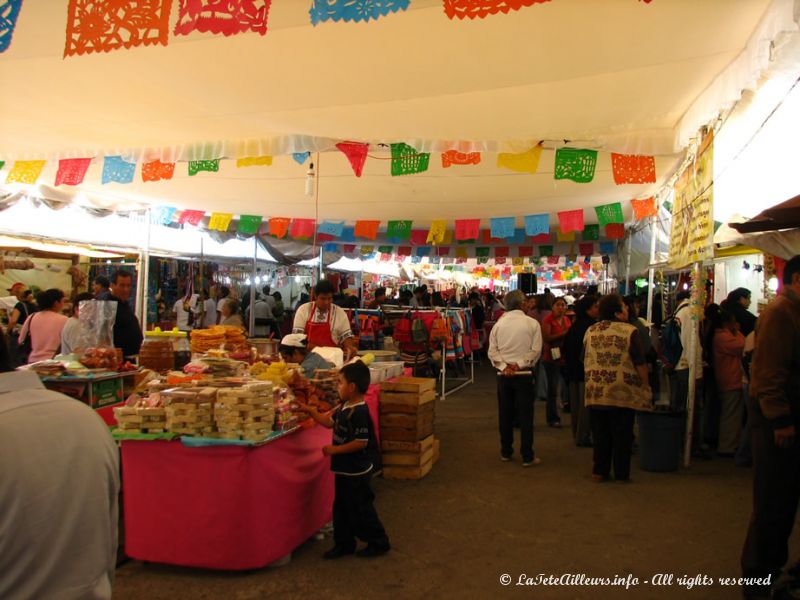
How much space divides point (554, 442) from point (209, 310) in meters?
7.53

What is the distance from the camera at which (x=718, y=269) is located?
29.9 ft

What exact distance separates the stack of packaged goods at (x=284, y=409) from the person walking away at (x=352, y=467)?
14 centimetres

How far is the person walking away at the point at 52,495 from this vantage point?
4.90 feet

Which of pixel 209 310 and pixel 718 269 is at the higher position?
pixel 718 269

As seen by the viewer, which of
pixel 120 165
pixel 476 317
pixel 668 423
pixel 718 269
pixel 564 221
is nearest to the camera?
pixel 668 423

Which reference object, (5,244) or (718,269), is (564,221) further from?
(5,244)

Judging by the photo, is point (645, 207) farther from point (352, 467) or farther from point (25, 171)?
point (25, 171)

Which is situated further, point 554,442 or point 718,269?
point 718,269

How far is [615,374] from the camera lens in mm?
5762

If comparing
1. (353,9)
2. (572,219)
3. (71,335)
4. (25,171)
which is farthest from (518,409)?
(25,171)

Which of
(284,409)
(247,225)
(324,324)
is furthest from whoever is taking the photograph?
(247,225)

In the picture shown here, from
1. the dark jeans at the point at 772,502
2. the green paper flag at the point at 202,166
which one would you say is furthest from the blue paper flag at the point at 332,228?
the dark jeans at the point at 772,502

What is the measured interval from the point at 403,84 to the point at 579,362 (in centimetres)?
414

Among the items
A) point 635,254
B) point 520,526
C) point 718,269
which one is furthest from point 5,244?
point 635,254
